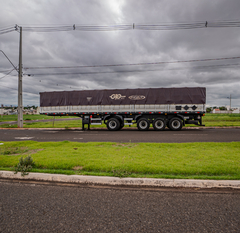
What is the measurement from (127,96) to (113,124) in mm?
3037

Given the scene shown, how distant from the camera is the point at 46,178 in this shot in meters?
4.00

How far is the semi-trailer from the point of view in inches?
604

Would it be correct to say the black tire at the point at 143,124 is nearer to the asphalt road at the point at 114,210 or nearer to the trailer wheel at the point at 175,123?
the trailer wheel at the point at 175,123

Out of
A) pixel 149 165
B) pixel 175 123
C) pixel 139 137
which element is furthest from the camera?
pixel 175 123

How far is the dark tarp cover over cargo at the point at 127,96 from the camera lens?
602 inches

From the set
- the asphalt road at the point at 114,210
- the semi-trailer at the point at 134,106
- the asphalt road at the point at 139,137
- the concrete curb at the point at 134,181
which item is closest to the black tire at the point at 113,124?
the semi-trailer at the point at 134,106

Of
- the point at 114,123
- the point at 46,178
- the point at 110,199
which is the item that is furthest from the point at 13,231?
the point at 114,123

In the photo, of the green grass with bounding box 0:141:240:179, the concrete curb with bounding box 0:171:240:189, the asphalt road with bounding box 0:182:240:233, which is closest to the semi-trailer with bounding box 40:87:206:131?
the green grass with bounding box 0:141:240:179

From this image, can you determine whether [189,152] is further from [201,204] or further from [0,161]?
[0,161]

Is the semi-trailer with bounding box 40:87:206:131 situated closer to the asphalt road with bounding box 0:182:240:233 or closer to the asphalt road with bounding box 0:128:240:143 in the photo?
the asphalt road with bounding box 0:128:240:143

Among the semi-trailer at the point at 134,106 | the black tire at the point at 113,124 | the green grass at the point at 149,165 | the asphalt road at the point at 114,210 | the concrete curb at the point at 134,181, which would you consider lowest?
the asphalt road at the point at 114,210

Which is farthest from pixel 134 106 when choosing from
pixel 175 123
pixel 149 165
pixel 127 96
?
pixel 149 165

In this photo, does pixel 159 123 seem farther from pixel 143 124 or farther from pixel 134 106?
pixel 134 106

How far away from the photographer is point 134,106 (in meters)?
16.0
